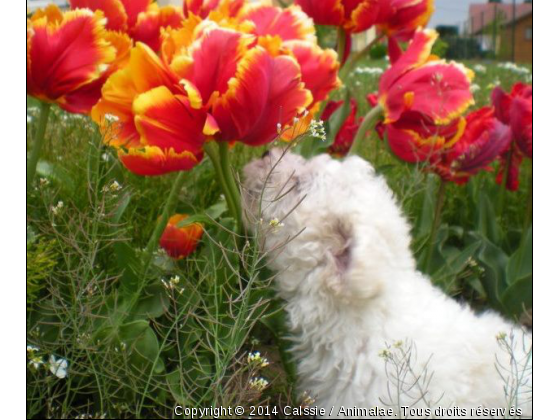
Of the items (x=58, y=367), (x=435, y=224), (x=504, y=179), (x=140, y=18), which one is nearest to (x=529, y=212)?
(x=504, y=179)

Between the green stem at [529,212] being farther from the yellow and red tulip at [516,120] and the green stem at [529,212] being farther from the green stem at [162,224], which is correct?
the green stem at [162,224]

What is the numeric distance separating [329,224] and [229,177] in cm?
26

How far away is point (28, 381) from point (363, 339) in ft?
1.90

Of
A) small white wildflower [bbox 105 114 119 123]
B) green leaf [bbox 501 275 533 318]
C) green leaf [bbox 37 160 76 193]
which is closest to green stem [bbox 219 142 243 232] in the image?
small white wildflower [bbox 105 114 119 123]

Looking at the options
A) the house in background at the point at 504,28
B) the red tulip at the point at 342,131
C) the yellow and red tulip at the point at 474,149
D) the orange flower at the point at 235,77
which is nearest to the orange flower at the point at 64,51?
the orange flower at the point at 235,77

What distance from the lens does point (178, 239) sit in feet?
3.82

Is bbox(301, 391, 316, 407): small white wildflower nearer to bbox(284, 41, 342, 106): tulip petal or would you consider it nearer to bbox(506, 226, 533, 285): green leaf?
bbox(284, 41, 342, 106): tulip petal

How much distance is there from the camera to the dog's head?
3.94 ft

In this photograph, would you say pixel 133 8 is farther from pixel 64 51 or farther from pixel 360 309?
pixel 360 309

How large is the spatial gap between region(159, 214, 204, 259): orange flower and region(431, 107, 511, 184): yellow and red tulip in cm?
56

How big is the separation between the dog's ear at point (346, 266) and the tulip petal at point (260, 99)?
0.27 meters

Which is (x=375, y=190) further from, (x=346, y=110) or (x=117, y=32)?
(x=117, y=32)

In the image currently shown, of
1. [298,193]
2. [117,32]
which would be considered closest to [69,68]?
[117,32]

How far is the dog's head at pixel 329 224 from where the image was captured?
1201mm
